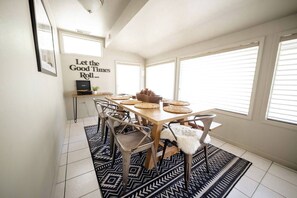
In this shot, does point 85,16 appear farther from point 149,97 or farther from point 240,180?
point 240,180

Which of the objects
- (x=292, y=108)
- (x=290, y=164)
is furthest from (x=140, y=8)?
(x=290, y=164)

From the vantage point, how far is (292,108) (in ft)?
5.46

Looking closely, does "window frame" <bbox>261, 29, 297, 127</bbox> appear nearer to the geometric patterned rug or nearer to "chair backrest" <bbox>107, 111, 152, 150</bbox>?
the geometric patterned rug

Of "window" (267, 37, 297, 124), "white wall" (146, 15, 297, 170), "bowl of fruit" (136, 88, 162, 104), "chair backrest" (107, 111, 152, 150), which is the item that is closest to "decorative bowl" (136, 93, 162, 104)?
"bowl of fruit" (136, 88, 162, 104)

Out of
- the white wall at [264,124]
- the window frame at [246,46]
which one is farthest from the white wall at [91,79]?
the white wall at [264,124]

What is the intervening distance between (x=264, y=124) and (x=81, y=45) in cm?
471

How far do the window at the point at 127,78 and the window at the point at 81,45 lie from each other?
83 centimetres

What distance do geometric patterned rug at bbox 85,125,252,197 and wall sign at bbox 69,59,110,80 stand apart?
2496mm

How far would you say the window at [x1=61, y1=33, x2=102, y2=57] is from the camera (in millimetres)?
3254

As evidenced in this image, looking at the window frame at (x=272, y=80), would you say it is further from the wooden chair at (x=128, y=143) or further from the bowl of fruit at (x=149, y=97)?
the wooden chair at (x=128, y=143)

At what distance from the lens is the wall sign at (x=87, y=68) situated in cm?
341

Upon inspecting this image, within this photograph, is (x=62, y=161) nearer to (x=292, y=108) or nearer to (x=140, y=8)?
(x=140, y=8)

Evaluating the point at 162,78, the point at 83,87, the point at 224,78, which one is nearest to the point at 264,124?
the point at 224,78

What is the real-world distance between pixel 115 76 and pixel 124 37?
155 centimetres
